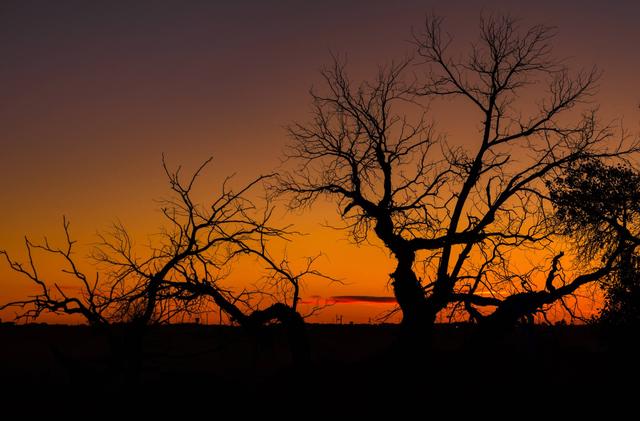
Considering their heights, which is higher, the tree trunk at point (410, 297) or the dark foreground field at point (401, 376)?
the tree trunk at point (410, 297)

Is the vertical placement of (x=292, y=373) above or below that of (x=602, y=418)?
above

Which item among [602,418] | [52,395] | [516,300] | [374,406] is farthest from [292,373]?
[52,395]

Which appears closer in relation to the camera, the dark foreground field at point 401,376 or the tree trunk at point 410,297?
the dark foreground field at point 401,376

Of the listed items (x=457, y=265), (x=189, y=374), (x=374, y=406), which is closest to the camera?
(x=374, y=406)

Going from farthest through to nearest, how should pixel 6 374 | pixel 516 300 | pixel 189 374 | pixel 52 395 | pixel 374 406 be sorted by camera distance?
pixel 6 374 → pixel 52 395 → pixel 189 374 → pixel 516 300 → pixel 374 406

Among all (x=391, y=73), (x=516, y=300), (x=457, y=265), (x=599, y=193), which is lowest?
(x=516, y=300)

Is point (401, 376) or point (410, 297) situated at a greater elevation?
point (410, 297)

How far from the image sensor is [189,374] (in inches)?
650

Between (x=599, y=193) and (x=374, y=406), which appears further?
(x=599, y=193)

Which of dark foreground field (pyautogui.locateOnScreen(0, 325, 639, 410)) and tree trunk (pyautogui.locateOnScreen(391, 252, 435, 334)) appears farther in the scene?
tree trunk (pyautogui.locateOnScreen(391, 252, 435, 334))

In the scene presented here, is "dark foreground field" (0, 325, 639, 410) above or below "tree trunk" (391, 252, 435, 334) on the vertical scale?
below

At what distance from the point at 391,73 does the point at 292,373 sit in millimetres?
7422

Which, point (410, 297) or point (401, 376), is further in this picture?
point (410, 297)

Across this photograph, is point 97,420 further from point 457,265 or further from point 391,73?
point 391,73
